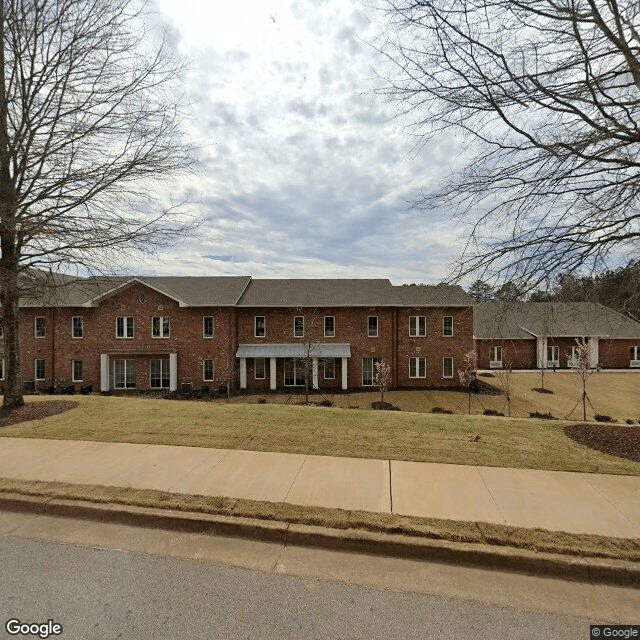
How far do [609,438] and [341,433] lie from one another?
204 inches

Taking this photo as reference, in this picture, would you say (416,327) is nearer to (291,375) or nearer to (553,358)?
(291,375)

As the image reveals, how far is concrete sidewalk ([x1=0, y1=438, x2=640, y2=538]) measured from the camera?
13.7 feet

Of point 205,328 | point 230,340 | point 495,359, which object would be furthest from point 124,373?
point 495,359

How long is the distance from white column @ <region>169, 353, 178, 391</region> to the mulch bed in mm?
21223

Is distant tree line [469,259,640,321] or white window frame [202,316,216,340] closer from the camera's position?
distant tree line [469,259,640,321]

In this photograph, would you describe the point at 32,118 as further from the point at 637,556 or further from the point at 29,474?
the point at 637,556

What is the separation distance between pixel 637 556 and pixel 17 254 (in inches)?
523

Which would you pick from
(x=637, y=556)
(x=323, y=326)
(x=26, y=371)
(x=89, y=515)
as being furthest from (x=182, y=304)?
(x=637, y=556)

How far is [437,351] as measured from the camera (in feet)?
79.0

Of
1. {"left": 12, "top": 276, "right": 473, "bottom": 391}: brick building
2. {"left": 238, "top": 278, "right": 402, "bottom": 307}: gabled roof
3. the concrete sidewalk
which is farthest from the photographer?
{"left": 238, "top": 278, "right": 402, "bottom": 307}: gabled roof

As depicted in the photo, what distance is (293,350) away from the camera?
76.4ft

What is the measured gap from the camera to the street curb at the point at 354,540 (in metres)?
3.26

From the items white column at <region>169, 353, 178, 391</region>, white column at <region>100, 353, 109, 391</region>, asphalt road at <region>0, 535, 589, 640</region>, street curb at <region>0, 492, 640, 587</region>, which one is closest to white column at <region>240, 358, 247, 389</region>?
white column at <region>169, 353, 178, 391</region>

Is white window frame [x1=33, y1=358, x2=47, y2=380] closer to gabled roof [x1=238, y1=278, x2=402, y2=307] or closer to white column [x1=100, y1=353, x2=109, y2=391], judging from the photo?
white column [x1=100, y1=353, x2=109, y2=391]
